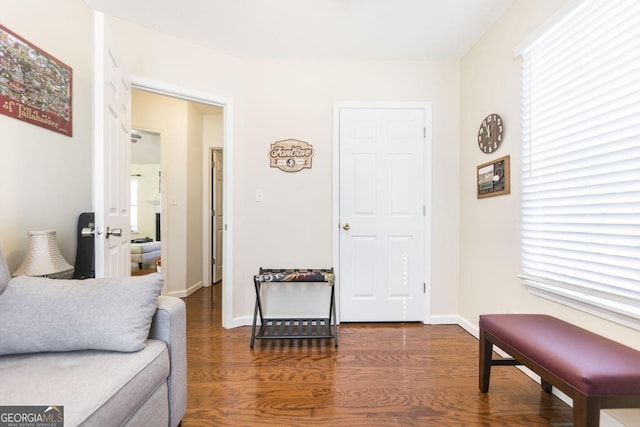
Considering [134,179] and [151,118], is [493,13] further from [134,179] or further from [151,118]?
[134,179]

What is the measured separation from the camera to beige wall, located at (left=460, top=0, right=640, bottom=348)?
68.8 inches

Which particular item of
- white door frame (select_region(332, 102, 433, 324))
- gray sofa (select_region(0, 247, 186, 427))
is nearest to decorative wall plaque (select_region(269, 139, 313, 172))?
white door frame (select_region(332, 102, 433, 324))

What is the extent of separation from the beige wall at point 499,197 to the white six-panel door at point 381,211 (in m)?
0.38

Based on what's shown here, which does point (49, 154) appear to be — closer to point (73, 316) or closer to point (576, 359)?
point (73, 316)

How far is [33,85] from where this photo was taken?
1.55 metres

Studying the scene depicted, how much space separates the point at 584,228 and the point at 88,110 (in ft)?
10.4

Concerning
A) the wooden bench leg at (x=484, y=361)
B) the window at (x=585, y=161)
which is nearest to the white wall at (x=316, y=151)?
the window at (x=585, y=161)

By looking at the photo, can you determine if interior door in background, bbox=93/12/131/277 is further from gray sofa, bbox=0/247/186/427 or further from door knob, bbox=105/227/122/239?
gray sofa, bbox=0/247/186/427

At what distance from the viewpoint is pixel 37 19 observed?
1.58 meters

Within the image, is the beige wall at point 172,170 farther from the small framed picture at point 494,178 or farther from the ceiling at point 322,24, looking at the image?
the small framed picture at point 494,178

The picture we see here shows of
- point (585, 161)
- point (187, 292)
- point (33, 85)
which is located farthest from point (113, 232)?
point (585, 161)

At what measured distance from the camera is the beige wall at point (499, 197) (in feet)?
5.74

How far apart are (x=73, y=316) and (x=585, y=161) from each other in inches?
94.8

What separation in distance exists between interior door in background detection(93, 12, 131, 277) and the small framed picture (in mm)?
2525
